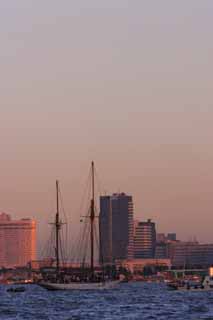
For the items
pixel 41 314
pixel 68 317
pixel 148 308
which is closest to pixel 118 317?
pixel 68 317

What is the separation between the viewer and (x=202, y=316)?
12369cm

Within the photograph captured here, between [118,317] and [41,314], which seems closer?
[118,317]

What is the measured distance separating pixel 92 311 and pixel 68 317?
12.5 m

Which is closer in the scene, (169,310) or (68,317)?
(68,317)

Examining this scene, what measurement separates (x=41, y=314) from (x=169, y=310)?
1471 cm

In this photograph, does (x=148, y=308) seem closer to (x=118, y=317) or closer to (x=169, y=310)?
(x=169, y=310)

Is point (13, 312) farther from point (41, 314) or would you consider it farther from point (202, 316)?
point (202, 316)

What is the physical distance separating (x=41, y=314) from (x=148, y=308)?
16.5 meters

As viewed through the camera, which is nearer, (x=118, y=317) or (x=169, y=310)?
(x=118, y=317)

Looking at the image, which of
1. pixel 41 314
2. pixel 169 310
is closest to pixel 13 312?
pixel 41 314

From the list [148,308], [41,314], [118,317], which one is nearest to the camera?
[118,317]

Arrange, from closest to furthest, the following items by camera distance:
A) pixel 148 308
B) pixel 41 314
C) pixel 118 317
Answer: pixel 118 317
pixel 41 314
pixel 148 308

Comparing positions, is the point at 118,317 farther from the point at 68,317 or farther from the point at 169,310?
the point at 169,310

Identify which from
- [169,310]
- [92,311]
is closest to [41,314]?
[92,311]
